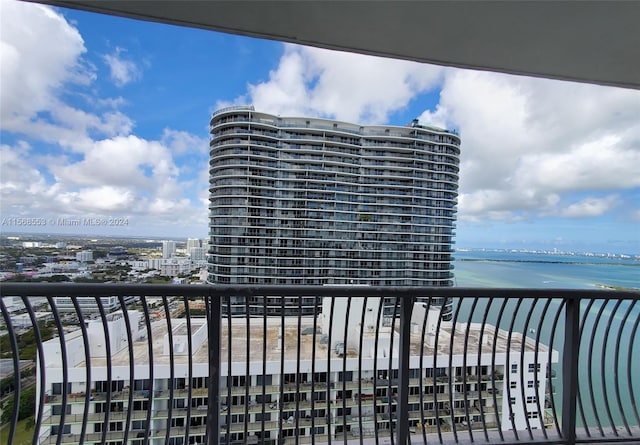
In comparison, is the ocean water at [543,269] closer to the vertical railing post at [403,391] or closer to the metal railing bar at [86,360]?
the vertical railing post at [403,391]

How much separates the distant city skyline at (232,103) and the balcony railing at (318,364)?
1189 mm

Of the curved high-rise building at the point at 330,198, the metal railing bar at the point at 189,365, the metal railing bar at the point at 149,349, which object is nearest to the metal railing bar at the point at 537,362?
the curved high-rise building at the point at 330,198

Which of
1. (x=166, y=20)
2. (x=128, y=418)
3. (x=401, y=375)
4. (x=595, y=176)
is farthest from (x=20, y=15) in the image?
(x=595, y=176)

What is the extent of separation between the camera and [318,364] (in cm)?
189

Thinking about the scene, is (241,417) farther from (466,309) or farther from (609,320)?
(609,320)

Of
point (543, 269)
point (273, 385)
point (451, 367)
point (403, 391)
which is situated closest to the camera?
point (403, 391)

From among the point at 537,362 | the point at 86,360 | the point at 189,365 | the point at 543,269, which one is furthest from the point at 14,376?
the point at 543,269

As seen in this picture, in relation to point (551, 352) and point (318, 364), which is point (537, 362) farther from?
point (318, 364)

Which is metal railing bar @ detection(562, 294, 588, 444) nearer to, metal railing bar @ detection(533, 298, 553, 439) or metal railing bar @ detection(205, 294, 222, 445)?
metal railing bar @ detection(533, 298, 553, 439)

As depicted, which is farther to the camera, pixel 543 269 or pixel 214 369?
pixel 543 269

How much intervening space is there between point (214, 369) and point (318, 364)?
0.71 m

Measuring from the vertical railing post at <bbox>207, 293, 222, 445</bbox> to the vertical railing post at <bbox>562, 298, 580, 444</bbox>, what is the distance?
1930 mm

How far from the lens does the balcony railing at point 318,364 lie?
139cm

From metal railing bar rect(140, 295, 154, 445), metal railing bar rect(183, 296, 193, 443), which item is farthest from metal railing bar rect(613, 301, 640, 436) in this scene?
metal railing bar rect(140, 295, 154, 445)
